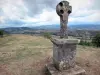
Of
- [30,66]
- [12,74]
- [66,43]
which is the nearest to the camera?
[66,43]

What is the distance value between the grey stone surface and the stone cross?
1.21 feet

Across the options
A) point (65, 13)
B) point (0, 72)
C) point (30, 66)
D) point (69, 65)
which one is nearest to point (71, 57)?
point (69, 65)

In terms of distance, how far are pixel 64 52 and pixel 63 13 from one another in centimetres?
161

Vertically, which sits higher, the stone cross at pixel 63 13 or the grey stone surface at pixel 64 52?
the stone cross at pixel 63 13

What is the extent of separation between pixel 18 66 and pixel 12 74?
2.99ft

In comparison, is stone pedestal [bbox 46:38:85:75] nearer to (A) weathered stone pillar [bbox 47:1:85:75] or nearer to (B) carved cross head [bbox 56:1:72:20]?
(A) weathered stone pillar [bbox 47:1:85:75]

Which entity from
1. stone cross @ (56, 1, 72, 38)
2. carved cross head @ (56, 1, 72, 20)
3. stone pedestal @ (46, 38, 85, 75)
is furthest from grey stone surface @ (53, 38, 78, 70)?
carved cross head @ (56, 1, 72, 20)

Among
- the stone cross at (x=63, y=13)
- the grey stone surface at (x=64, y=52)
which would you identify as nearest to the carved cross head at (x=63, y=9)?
the stone cross at (x=63, y=13)

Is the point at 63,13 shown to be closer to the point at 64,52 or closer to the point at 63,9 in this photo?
the point at 63,9

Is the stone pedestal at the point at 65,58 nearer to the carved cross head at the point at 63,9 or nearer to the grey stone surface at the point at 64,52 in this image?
the grey stone surface at the point at 64,52

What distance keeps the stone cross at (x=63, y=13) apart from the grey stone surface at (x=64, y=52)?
37cm

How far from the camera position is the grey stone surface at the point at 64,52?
5.31 meters

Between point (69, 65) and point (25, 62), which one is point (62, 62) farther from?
Result: point (25, 62)

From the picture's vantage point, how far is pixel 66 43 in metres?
5.32
